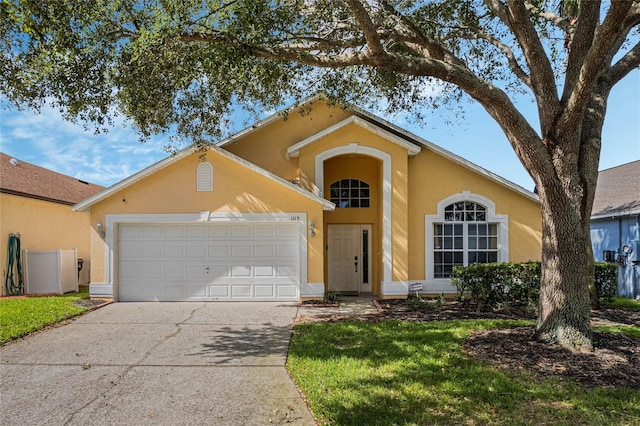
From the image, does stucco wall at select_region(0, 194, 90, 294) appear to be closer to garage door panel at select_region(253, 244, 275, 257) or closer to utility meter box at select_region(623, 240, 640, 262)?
garage door panel at select_region(253, 244, 275, 257)

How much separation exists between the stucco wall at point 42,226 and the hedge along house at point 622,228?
20.9 meters

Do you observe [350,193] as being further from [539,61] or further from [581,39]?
[581,39]

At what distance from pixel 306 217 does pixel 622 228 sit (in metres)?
12.0

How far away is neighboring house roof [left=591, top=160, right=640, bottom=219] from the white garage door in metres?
11.4

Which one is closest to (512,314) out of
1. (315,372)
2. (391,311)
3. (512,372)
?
(391,311)

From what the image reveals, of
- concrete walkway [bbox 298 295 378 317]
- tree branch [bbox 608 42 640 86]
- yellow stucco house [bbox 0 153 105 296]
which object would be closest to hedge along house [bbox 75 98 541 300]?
concrete walkway [bbox 298 295 378 317]

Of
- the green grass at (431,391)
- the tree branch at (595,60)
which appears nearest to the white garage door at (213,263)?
the green grass at (431,391)

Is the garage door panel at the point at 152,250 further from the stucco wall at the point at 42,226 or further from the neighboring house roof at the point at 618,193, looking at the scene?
the neighboring house roof at the point at 618,193

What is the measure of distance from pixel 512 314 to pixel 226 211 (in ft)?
27.1

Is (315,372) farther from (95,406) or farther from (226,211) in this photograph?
(226,211)

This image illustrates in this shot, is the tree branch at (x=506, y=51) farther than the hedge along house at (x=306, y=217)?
No

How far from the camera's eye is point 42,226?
1533cm

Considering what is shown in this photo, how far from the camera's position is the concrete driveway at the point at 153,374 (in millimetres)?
4727

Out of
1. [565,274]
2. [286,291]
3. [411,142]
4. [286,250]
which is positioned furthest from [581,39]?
[286,291]
